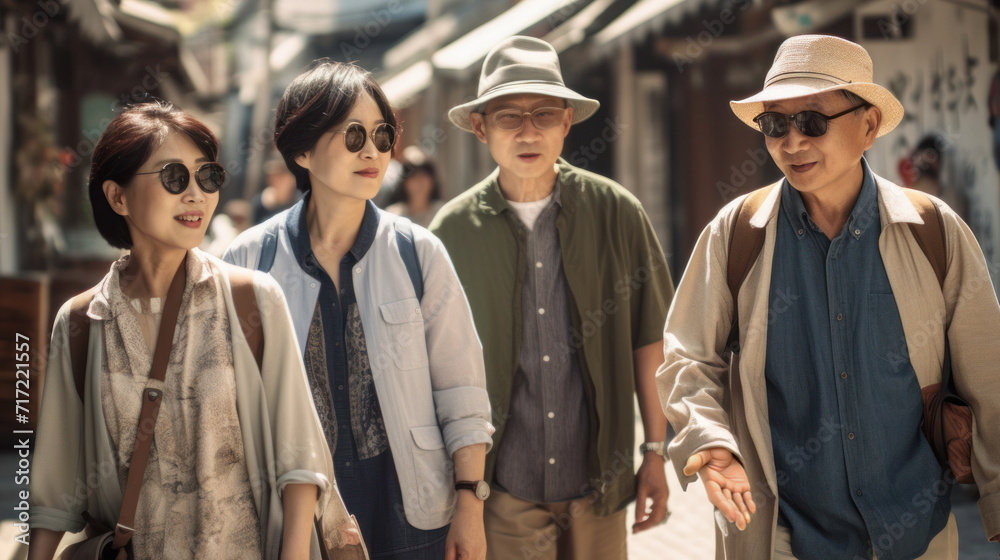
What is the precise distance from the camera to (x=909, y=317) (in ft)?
8.80

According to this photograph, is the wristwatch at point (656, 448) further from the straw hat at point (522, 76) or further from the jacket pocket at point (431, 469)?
the straw hat at point (522, 76)

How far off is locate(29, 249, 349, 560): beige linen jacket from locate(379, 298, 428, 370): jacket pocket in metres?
0.46

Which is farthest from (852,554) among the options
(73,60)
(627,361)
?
(73,60)

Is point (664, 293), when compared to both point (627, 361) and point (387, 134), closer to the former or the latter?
point (627, 361)

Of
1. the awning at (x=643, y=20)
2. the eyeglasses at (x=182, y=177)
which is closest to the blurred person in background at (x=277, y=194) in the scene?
the awning at (x=643, y=20)

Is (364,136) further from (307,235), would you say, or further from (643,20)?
(643,20)

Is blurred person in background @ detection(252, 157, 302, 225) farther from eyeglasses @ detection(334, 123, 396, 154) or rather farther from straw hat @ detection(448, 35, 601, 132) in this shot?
eyeglasses @ detection(334, 123, 396, 154)

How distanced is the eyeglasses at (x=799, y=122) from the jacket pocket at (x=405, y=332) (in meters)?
1.20

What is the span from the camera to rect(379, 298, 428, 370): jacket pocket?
9.62 feet

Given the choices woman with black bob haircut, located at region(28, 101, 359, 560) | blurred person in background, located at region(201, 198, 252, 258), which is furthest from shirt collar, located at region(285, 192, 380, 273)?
blurred person in background, located at region(201, 198, 252, 258)

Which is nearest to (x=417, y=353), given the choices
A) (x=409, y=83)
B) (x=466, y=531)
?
(x=466, y=531)

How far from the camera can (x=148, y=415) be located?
2.34 m

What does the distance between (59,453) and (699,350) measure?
180 cm

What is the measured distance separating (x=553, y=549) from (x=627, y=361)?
0.80 meters
